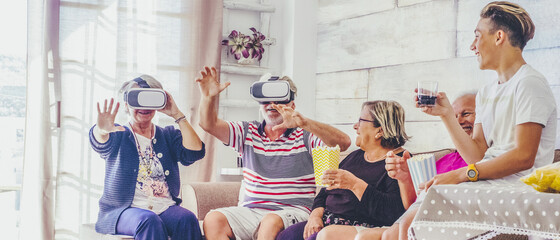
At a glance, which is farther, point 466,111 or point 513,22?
point 466,111

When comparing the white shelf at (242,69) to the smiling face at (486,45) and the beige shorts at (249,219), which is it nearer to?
the beige shorts at (249,219)

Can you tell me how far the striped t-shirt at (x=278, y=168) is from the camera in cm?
311

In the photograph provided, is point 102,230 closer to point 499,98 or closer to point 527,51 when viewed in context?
point 499,98

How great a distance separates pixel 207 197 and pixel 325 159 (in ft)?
3.35

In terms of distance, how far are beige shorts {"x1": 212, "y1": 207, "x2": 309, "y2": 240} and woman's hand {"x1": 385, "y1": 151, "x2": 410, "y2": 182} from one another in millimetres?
715

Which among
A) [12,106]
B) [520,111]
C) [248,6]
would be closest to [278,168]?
[520,111]

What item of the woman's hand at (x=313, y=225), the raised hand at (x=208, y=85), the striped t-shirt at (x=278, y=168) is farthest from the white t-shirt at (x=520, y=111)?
the raised hand at (x=208, y=85)

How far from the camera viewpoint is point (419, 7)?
3.77 meters

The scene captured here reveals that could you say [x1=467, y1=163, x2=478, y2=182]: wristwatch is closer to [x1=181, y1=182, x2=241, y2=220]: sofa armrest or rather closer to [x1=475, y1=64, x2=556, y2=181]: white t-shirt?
[x1=475, y1=64, x2=556, y2=181]: white t-shirt

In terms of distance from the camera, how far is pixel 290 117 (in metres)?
2.97

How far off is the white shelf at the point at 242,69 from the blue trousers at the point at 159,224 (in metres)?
1.67

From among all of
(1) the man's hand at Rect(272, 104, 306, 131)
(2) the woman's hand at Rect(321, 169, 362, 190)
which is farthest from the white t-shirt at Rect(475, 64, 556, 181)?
(1) the man's hand at Rect(272, 104, 306, 131)

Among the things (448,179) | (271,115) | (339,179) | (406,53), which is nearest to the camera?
(448,179)

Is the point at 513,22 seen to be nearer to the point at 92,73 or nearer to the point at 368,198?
the point at 368,198
